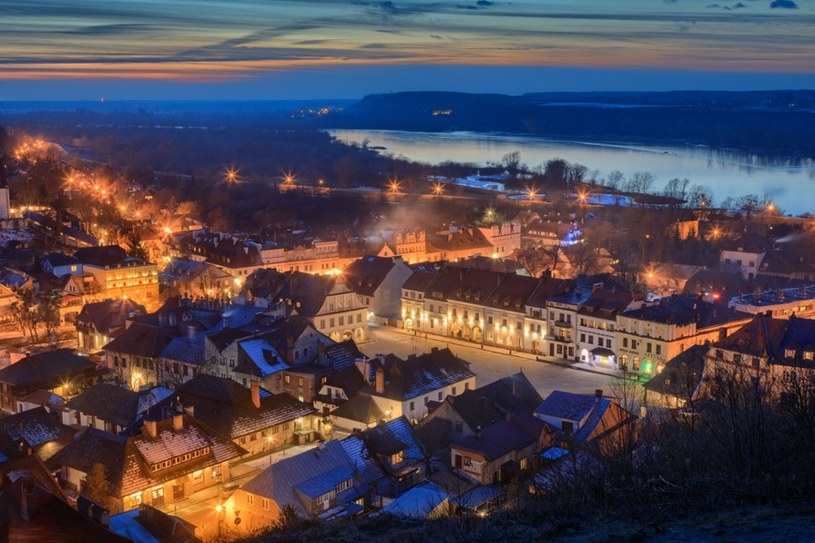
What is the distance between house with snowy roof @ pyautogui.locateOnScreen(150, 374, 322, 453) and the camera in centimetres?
2195

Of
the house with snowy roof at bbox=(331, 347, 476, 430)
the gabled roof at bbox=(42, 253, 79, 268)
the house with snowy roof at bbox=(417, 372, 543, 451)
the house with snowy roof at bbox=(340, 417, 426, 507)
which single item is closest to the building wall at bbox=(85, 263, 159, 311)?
the gabled roof at bbox=(42, 253, 79, 268)

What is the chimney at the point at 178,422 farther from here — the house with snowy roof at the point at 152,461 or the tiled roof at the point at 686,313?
the tiled roof at the point at 686,313

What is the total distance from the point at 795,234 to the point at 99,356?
4596cm

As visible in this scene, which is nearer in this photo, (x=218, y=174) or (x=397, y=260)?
(x=397, y=260)

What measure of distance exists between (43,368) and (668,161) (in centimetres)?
A: 12254

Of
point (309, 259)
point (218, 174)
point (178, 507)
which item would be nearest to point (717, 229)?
point (309, 259)

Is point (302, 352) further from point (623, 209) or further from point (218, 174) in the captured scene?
point (218, 174)

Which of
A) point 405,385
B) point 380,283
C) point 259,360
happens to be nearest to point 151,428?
point 259,360

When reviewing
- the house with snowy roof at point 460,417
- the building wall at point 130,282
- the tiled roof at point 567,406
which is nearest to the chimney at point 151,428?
the house with snowy roof at point 460,417

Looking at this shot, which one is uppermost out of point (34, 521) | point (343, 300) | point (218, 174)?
point (34, 521)

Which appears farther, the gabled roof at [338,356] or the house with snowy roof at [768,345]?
the gabled roof at [338,356]

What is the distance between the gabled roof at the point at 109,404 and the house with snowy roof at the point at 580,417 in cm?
1081

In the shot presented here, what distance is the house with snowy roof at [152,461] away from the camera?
18.3 metres

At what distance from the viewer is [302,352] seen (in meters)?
27.8
